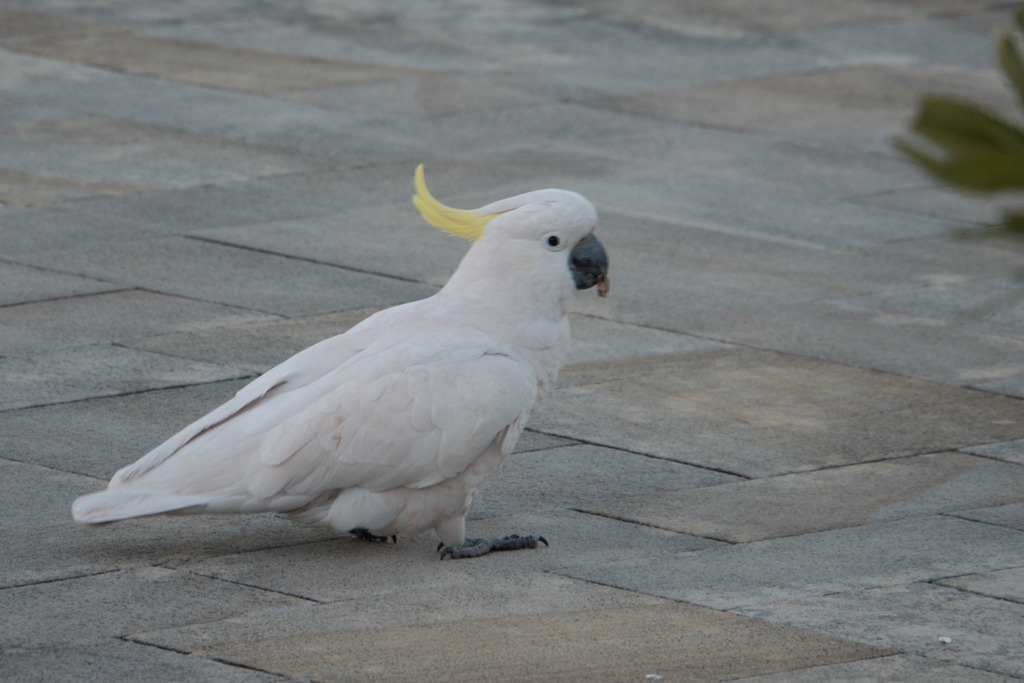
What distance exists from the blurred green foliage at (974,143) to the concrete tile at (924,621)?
3244 millimetres

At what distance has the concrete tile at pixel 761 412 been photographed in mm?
7113

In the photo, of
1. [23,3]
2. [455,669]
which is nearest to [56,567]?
[455,669]

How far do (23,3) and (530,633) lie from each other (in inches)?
525

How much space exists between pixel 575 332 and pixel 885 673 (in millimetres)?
4048

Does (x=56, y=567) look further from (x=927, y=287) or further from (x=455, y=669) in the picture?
(x=927, y=287)

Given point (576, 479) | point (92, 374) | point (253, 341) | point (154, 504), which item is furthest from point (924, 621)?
point (92, 374)

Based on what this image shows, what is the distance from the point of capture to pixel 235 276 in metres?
9.18

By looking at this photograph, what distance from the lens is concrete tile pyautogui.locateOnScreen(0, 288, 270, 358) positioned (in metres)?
8.00

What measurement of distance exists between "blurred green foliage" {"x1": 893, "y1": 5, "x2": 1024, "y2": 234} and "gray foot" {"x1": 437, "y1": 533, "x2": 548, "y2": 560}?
383 centimetres

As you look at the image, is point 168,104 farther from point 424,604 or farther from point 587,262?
point 424,604

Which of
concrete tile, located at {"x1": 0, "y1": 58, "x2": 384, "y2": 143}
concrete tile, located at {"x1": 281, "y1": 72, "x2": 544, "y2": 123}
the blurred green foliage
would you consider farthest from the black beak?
concrete tile, located at {"x1": 281, "y1": 72, "x2": 544, "y2": 123}

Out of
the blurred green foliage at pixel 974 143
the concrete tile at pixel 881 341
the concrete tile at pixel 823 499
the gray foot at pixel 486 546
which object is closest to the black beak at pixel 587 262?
the gray foot at pixel 486 546

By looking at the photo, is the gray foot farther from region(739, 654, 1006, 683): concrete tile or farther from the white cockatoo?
region(739, 654, 1006, 683): concrete tile

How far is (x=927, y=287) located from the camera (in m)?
9.73
